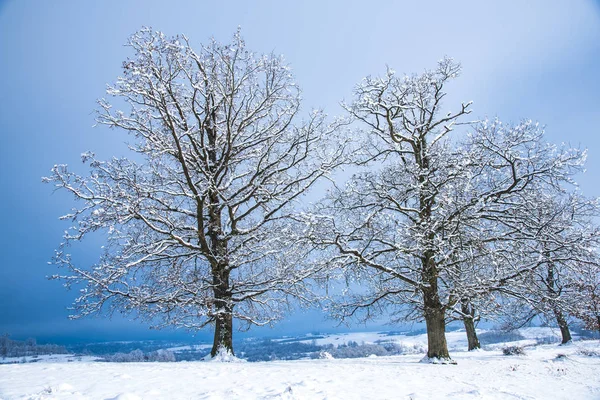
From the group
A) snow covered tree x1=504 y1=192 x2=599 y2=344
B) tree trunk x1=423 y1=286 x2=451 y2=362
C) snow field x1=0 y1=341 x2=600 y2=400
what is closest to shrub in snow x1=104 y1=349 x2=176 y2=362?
snow field x1=0 y1=341 x2=600 y2=400

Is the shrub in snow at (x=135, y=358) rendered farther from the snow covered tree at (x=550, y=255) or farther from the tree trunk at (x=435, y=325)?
the snow covered tree at (x=550, y=255)

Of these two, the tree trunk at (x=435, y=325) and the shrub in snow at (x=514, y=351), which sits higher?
the tree trunk at (x=435, y=325)

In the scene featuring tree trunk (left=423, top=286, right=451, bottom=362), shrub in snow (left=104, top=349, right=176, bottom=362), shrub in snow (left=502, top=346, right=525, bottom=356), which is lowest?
shrub in snow (left=502, top=346, right=525, bottom=356)

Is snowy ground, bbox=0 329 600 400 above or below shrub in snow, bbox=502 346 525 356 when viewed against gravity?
above

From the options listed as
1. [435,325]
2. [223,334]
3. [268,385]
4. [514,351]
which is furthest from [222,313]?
[514,351]

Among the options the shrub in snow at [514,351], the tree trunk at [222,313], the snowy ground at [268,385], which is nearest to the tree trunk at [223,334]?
the tree trunk at [222,313]

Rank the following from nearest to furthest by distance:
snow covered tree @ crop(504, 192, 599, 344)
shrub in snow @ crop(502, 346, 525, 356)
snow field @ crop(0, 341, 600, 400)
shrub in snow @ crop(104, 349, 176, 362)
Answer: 1. snow field @ crop(0, 341, 600, 400)
2. snow covered tree @ crop(504, 192, 599, 344)
3. shrub in snow @ crop(104, 349, 176, 362)
4. shrub in snow @ crop(502, 346, 525, 356)

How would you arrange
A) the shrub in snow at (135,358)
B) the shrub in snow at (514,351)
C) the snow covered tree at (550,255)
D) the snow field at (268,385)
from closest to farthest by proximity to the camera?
1. the snow field at (268,385)
2. the snow covered tree at (550,255)
3. the shrub in snow at (135,358)
4. the shrub in snow at (514,351)

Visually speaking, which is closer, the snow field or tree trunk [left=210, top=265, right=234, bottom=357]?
the snow field

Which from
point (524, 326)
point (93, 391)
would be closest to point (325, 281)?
point (93, 391)

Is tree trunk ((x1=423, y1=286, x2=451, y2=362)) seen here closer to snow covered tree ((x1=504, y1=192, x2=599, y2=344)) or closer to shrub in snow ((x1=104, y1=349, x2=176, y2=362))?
snow covered tree ((x1=504, y1=192, x2=599, y2=344))

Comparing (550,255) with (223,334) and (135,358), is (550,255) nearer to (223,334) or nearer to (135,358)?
(223,334)

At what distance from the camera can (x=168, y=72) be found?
10.4 metres

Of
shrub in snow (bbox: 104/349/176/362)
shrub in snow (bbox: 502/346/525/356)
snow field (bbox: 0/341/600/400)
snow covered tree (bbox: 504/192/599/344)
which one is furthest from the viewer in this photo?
shrub in snow (bbox: 502/346/525/356)
